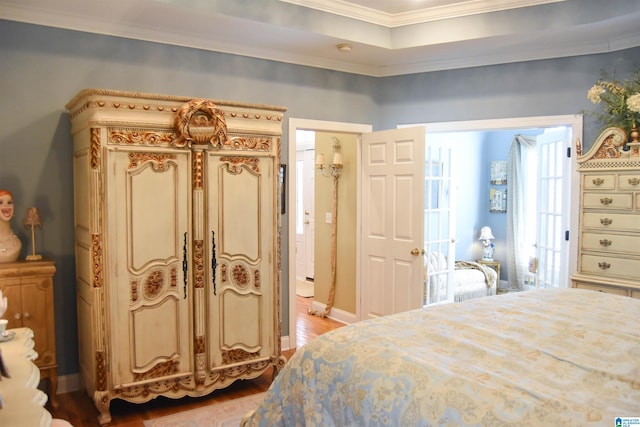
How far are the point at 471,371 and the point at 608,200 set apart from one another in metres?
2.55

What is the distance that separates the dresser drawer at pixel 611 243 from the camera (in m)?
3.43

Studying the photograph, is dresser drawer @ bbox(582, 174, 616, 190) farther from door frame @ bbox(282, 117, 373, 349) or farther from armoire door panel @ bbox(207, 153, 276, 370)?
armoire door panel @ bbox(207, 153, 276, 370)

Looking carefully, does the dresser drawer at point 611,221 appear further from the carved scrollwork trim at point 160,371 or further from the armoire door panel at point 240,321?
the carved scrollwork trim at point 160,371

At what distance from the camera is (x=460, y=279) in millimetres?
5941

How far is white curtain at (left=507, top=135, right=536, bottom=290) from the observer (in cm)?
673

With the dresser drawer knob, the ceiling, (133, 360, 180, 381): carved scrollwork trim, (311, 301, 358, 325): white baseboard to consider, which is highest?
the ceiling

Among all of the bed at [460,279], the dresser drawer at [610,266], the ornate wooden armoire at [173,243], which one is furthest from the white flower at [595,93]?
the ornate wooden armoire at [173,243]

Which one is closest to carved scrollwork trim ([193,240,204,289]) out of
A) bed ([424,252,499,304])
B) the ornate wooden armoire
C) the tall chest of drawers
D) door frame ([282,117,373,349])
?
the ornate wooden armoire

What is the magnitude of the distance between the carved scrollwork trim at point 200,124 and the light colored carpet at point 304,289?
3.92 meters

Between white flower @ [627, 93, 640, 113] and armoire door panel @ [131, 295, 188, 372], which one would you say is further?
white flower @ [627, 93, 640, 113]

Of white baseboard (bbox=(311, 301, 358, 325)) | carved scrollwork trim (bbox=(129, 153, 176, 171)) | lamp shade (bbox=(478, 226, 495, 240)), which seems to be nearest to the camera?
carved scrollwork trim (bbox=(129, 153, 176, 171))

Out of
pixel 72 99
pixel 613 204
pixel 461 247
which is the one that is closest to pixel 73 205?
pixel 72 99

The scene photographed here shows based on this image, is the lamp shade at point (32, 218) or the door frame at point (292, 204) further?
the door frame at point (292, 204)

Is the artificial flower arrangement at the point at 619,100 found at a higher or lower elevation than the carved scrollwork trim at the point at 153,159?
higher
